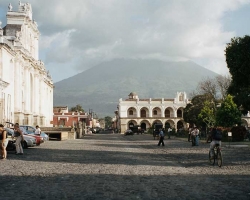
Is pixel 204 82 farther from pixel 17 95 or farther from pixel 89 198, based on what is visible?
pixel 89 198

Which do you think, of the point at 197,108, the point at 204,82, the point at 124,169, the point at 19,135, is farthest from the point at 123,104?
the point at 124,169

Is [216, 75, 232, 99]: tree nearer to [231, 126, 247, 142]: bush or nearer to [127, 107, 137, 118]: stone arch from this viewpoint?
[231, 126, 247, 142]: bush

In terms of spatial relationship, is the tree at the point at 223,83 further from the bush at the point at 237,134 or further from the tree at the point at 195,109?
the bush at the point at 237,134

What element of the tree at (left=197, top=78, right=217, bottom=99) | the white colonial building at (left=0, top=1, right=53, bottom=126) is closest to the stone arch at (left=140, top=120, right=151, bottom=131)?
the white colonial building at (left=0, top=1, right=53, bottom=126)

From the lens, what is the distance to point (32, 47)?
62.9m

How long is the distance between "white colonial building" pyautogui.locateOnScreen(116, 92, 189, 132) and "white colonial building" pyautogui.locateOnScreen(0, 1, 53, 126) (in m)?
28.2

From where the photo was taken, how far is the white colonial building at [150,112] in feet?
318

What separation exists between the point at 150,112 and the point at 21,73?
49733 mm

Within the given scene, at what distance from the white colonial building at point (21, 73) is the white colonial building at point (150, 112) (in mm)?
28230

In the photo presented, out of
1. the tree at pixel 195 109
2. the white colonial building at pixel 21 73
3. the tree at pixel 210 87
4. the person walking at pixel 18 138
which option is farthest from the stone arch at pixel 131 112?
the person walking at pixel 18 138

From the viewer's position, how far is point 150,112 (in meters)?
97.6

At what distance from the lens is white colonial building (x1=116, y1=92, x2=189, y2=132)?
96.8 metres

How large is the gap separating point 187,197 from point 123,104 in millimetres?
89046

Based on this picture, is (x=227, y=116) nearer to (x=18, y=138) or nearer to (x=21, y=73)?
(x=18, y=138)
